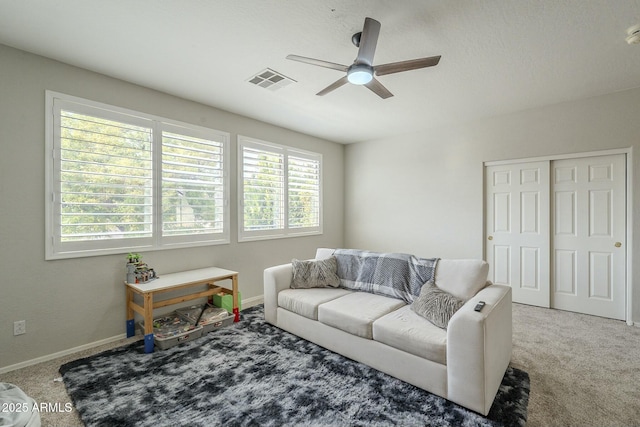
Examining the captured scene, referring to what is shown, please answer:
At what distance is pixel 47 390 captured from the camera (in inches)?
83.3

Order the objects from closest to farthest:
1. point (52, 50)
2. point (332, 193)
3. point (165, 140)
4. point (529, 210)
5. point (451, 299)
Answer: point (451, 299) → point (52, 50) → point (165, 140) → point (529, 210) → point (332, 193)

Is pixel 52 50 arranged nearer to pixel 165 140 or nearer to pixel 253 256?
pixel 165 140

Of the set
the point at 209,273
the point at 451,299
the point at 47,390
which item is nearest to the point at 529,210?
the point at 451,299

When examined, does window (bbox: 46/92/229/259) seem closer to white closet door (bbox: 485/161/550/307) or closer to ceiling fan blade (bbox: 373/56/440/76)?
ceiling fan blade (bbox: 373/56/440/76)

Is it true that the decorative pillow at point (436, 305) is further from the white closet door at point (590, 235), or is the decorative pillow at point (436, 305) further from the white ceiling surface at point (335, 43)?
the white closet door at point (590, 235)

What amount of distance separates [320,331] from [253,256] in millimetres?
1878

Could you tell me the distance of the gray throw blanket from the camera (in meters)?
2.74

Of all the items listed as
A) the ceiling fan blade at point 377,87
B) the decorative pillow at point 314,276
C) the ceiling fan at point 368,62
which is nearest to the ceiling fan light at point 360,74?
the ceiling fan at point 368,62

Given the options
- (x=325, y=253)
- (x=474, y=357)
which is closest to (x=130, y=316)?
(x=325, y=253)

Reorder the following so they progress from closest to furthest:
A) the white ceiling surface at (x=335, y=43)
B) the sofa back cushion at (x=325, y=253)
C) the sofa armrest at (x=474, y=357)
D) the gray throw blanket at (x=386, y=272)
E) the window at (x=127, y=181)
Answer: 1. the sofa armrest at (x=474, y=357)
2. the white ceiling surface at (x=335, y=43)
3. the window at (x=127, y=181)
4. the gray throw blanket at (x=386, y=272)
5. the sofa back cushion at (x=325, y=253)

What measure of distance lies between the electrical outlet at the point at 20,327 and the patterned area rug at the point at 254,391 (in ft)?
1.60

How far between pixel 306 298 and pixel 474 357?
62.3 inches

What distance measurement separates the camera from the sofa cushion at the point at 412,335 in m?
1.97

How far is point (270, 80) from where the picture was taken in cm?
300
